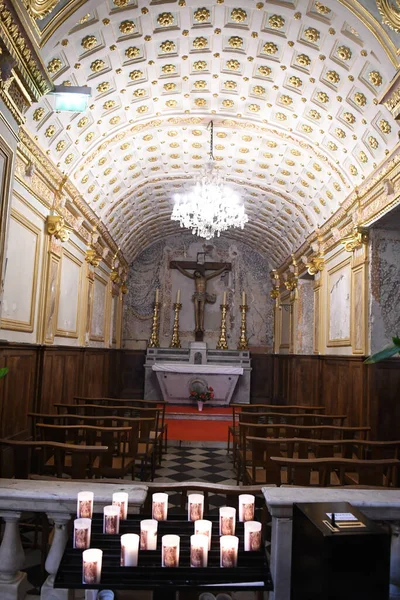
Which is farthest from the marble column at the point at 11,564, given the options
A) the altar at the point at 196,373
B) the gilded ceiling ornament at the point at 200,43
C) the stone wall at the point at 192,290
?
the stone wall at the point at 192,290

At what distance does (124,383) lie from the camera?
60.7 feet

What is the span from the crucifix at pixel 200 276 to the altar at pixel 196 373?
1.50 meters

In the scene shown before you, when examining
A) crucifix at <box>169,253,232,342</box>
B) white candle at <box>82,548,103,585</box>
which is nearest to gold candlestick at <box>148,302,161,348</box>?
crucifix at <box>169,253,232,342</box>

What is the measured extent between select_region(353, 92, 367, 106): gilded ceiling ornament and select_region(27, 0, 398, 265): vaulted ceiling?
0.07 feet

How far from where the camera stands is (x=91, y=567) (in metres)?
2.27

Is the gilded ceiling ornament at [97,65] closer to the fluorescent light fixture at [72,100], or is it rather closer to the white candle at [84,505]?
the fluorescent light fixture at [72,100]

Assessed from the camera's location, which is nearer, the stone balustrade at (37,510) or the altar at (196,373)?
the stone balustrade at (37,510)

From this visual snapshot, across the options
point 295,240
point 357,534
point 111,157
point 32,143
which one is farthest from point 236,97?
point 357,534

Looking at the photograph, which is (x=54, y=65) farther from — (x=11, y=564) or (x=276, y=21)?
(x=11, y=564)

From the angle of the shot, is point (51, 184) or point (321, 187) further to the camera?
point (321, 187)

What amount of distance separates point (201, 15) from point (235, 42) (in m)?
0.81

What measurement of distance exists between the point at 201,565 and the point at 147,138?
33.4 ft

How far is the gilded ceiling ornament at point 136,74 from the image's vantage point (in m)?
8.57

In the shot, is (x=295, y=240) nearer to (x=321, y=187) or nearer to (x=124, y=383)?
(x=321, y=187)
